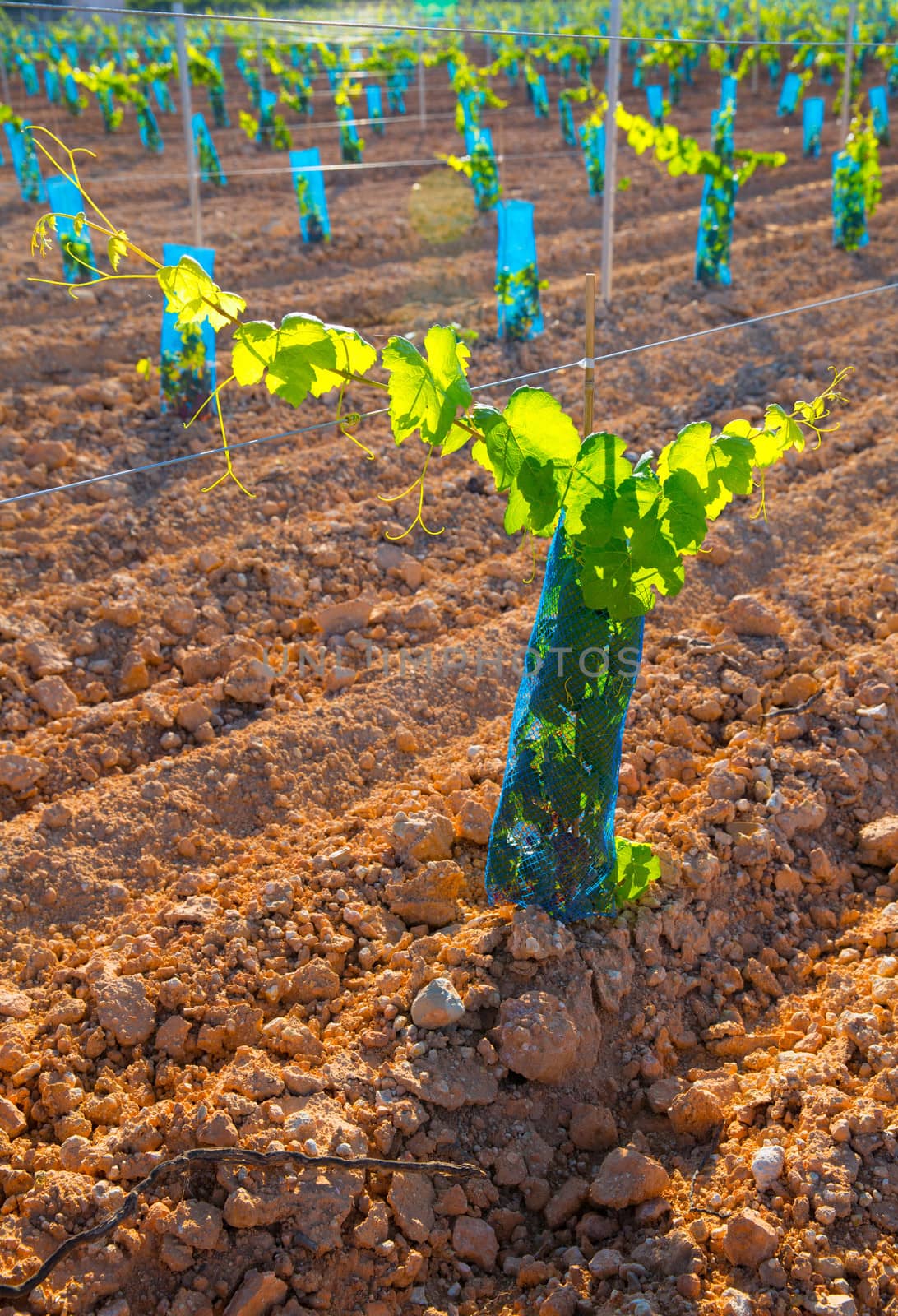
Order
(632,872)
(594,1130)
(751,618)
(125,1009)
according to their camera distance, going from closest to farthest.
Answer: (594,1130) → (125,1009) → (632,872) → (751,618)

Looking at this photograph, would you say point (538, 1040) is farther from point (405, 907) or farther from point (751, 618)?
point (751, 618)

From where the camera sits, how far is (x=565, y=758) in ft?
9.48

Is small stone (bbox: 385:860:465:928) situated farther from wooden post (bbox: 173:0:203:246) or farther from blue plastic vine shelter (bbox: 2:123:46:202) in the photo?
blue plastic vine shelter (bbox: 2:123:46:202)

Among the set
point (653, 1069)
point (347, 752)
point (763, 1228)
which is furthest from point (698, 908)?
point (347, 752)

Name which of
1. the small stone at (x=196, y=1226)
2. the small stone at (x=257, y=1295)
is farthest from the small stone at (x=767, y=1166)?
the small stone at (x=196, y=1226)

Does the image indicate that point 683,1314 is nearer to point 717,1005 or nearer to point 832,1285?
point 832,1285

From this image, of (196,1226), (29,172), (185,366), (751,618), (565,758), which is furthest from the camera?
(29,172)

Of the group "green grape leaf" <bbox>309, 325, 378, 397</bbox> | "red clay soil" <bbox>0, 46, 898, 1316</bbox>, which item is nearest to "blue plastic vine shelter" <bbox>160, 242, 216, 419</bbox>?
"red clay soil" <bbox>0, 46, 898, 1316</bbox>

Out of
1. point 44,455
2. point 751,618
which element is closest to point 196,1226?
point 751,618

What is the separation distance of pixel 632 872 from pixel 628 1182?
2.67 feet

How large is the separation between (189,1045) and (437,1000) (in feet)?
2.00

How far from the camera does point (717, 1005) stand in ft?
9.75

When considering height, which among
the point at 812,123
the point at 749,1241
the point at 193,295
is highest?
the point at 812,123

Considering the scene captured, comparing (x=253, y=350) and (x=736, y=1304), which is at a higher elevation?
(x=253, y=350)
